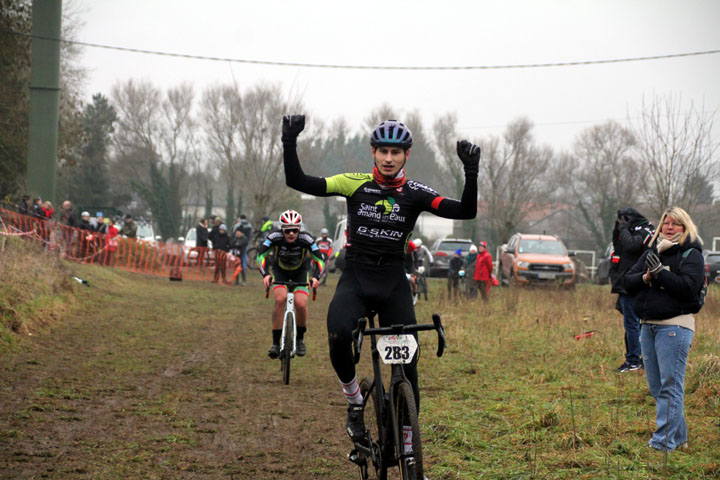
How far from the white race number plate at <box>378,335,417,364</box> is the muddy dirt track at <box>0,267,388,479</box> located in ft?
4.16

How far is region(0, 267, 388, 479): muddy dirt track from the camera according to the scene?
17.0 feet

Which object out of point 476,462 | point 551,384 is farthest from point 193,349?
point 476,462

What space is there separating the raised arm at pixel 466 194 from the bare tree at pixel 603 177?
5009cm

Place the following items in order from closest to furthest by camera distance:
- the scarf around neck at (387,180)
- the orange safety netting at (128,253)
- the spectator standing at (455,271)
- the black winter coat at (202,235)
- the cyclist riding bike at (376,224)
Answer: the cyclist riding bike at (376,224)
the scarf around neck at (387,180)
the orange safety netting at (128,253)
the spectator standing at (455,271)
the black winter coat at (202,235)

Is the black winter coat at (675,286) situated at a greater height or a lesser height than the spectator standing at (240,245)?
greater

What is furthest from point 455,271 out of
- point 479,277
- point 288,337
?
point 288,337

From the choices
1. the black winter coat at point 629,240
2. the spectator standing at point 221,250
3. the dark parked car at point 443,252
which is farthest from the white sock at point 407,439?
the dark parked car at point 443,252

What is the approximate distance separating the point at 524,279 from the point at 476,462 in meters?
21.1

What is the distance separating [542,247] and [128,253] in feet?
47.7

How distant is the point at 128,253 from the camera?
26.5m

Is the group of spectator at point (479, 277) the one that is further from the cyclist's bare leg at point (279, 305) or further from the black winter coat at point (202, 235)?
the cyclist's bare leg at point (279, 305)

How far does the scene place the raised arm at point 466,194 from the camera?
14.0 ft

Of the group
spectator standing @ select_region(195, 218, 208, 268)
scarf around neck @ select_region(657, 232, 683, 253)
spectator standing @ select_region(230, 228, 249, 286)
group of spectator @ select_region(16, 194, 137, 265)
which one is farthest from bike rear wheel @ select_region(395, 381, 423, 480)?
spectator standing @ select_region(195, 218, 208, 268)

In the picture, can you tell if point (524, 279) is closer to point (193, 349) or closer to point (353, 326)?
point (193, 349)
